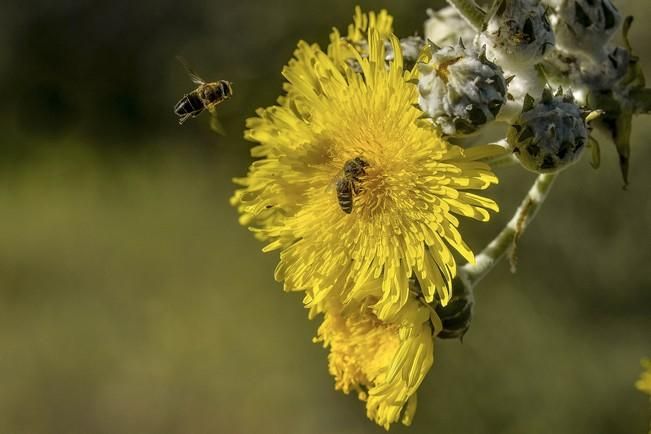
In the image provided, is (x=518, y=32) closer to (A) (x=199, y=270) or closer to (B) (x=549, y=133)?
(B) (x=549, y=133)

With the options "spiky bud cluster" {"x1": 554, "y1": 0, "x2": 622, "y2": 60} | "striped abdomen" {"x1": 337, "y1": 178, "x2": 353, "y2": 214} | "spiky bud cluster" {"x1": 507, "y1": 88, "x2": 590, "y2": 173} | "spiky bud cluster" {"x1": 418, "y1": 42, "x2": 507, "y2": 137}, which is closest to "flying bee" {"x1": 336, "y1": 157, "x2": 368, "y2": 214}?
"striped abdomen" {"x1": 337, "y1": 178, "x2": 353, "y2": 214}

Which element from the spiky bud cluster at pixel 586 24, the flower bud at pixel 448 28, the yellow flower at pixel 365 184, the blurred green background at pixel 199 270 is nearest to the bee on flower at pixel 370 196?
the yellow flower at pixel 365 184

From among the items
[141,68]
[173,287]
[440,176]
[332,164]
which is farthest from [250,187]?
[141,68]

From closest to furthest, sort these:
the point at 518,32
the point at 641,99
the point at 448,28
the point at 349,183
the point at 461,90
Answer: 1. the point at 461,90
2. the point at 518,32
3. the point at 349,183
4. the point at 641,99
5. the point at 448,28

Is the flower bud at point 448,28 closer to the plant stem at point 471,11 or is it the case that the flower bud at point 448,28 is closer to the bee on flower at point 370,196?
the bee on flower at point 370,196

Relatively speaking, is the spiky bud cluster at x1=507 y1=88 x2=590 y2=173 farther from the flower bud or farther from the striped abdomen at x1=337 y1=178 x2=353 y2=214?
the flower bud

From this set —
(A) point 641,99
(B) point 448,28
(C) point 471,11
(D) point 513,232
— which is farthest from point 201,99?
(A) point 641,99
